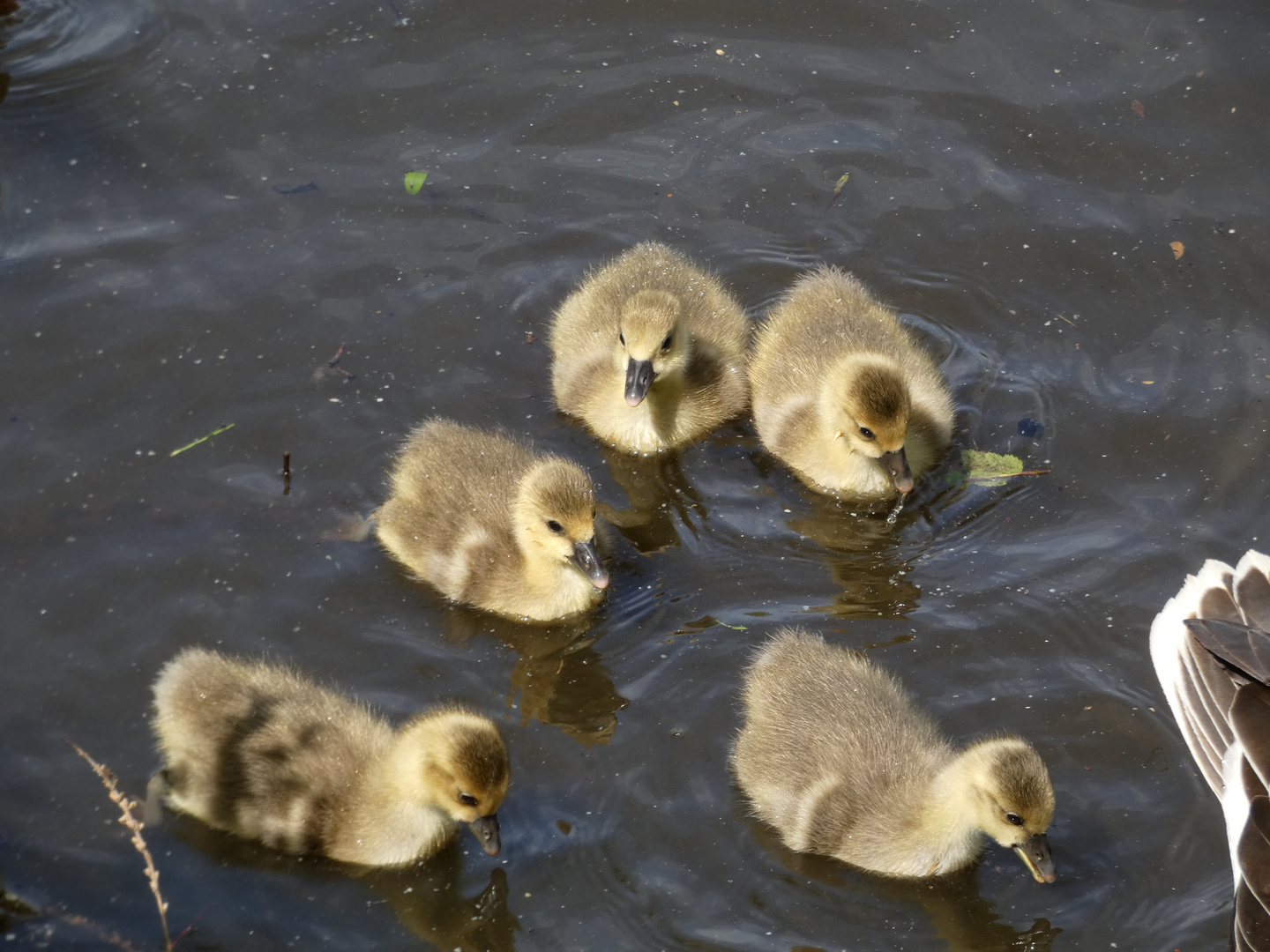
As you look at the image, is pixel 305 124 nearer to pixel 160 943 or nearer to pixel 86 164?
pixel 86 164

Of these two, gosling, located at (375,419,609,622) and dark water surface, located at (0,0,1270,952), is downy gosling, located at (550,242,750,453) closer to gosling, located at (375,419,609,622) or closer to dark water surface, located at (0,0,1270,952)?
dark water surface, located at (0,0,1270,952)

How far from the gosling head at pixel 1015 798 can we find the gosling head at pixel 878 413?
1.41 meters

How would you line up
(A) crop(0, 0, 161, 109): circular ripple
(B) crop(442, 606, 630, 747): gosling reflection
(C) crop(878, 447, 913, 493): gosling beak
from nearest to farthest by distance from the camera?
1. (B) crop(442, 606, 630, 747): gosling reflection
2. (C) crop(878, 447, 913, 493): gosling beak
3. (A) crop(0, 0, 161, 109): circular ripple

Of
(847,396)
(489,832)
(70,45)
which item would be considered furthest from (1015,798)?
(70,45)

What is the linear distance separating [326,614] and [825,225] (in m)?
2.98

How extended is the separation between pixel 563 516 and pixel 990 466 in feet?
5.92

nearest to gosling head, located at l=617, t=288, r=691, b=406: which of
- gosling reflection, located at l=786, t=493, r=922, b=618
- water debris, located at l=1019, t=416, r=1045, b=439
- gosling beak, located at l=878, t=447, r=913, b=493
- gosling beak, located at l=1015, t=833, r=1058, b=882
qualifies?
gosling reflection, located at l=786, t=493, r=922, b=618

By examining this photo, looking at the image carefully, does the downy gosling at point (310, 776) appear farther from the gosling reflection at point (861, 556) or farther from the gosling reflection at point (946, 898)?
the gosling reflection at point (861, 556)

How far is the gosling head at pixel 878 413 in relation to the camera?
4.99 m

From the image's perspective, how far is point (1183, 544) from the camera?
510 cm

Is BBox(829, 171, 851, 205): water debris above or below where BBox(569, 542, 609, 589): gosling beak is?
above

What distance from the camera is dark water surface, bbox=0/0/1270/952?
13.4 feet

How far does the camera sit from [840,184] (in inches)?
263

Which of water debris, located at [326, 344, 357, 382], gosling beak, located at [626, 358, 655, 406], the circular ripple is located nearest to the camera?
gosling beak, located at [626, 358, 655, 406]
